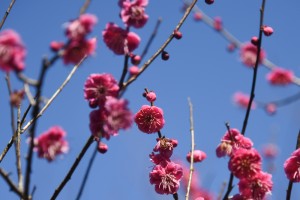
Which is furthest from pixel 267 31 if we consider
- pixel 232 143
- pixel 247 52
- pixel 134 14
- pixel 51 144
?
pixel 247 52

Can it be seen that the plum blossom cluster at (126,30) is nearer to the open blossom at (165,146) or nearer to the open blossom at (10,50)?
the open blossom at (10,50)

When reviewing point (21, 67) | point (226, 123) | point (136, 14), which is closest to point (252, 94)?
point (226, 123)

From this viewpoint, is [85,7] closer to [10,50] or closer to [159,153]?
[10,50]

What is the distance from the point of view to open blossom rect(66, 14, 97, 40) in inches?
58.9

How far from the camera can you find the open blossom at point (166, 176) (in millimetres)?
2780

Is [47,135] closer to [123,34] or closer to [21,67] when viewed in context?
[21,67]

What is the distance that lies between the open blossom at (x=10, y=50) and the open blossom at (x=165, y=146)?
151 cm

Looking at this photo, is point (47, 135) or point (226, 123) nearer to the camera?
point (47, 135)

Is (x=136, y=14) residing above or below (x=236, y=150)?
above

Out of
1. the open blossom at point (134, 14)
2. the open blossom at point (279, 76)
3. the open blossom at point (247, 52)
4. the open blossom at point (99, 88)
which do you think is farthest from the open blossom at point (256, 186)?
the open blossom at point (279, 76)

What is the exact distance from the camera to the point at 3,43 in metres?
1.54

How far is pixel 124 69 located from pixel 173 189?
137 cm

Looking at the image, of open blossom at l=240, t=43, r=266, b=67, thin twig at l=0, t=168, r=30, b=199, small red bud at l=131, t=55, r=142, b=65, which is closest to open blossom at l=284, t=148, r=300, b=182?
small red bud at l=131, t=55, r=142, b=65

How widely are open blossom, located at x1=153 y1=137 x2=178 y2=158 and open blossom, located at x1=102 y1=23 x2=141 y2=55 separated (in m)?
1.06
